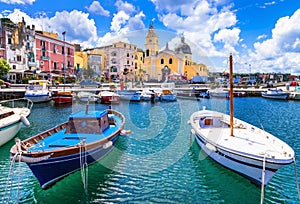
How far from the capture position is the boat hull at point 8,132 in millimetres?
15233

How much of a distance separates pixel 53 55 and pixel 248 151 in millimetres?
59699

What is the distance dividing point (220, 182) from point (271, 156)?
8.85ft

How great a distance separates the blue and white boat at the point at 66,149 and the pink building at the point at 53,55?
1910 inches

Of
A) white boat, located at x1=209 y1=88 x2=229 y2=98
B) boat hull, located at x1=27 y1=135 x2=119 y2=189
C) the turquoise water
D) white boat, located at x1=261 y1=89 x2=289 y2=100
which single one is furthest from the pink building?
boat hull, located at x1=27 y1=135 x2=119 y2=189

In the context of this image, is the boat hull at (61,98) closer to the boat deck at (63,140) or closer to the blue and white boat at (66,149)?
the blue and white boat at (66,149)

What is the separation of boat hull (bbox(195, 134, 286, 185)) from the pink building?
176ft

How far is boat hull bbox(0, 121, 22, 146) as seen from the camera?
A: 600 inches

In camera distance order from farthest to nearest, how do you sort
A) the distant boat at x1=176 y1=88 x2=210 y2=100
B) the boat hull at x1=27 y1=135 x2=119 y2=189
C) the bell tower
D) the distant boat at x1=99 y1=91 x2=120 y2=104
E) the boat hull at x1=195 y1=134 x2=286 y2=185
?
the bell tower
the distant boat at x1=176 y1=88 x2=210 y2=100
the distant boat at x1=99 y1=91 x2=120 y2=104
the boat hull at x1=195 y1=134 x2=286 y2=185
the boat hull at x1=27 y1=135 x2=119 y2=189

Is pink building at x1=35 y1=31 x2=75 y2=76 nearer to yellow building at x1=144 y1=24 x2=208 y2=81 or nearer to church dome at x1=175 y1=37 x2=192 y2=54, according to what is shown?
yellow building at x1=144 y1=24 x2=208 y2=81

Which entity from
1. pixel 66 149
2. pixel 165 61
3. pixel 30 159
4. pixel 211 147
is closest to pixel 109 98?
pixel 211 147

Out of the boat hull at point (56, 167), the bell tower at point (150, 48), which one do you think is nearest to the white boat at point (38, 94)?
the boat hull at point (56, 167)

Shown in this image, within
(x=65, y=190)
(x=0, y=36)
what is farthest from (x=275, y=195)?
(x=0, y=36)

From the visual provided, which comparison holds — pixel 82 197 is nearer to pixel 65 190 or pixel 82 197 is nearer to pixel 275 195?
pixel 65 190

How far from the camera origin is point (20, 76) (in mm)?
52031
